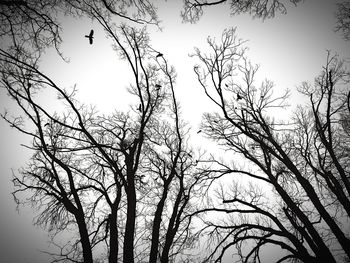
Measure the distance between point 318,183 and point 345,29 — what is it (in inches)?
245

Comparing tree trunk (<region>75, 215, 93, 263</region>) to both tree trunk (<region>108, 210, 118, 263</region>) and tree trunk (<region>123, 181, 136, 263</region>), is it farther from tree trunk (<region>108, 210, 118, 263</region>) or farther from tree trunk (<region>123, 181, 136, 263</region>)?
tree trunk (<region>123, 181, 136, 263</region>)

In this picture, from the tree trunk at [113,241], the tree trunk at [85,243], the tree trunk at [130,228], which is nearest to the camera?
the tree trunk at [130,228]

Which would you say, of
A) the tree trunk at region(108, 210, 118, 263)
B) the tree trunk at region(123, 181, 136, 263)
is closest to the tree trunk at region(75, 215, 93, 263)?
the tree trunk at region(108, 210, 118, 263)

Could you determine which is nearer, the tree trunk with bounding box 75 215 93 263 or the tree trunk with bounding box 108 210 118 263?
the tree trunk with bounding box 75 215 93 263

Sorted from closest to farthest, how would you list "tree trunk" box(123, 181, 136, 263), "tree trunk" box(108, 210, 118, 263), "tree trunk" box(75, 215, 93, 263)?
"tree trunk" box(123, 181, 136, 263) → "tree trunk" box(75, 215, 93, 263) → "tree trunk" box(108, 210, 118, 263)

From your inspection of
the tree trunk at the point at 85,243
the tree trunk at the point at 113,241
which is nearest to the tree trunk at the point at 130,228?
the tree trunk at the point at 113,241

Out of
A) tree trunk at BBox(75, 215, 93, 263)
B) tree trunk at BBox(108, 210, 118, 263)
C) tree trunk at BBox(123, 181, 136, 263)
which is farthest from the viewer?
tree trunk at BBox(108, 210, 118, 263)

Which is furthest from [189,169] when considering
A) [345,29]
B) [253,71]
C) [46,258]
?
[46,258]

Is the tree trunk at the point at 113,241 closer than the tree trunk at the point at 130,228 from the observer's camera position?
No

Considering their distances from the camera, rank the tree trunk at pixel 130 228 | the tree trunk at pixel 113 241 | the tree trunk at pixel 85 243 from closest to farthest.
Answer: the tree trunk at pixel 130 228 < the tree trunk at pixel 85 243 < the tree trunk at pixel 113 241

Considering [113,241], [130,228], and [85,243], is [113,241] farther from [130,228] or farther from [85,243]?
[130,228]

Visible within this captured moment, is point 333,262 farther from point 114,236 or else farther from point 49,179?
point 49,179

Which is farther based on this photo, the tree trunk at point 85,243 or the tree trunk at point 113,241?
the tree trunk at point 113,241

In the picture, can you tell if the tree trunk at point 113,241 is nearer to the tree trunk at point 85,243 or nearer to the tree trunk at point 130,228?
the tree trunk at point 85,243
